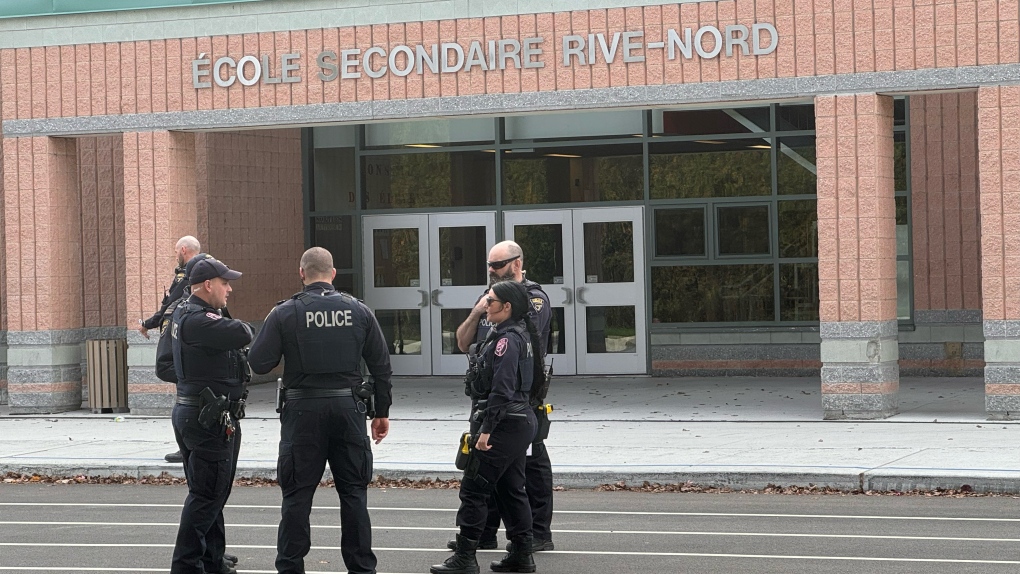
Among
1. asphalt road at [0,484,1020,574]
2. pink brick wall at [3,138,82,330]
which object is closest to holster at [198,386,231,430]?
asphalt road at [0,484,1020,574]

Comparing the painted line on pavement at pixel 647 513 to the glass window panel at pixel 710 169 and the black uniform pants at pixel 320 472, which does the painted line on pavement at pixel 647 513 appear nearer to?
the black uniform pants at pixel 320 472

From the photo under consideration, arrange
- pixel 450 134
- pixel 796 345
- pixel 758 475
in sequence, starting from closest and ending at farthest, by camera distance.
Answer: pixel 758 475 < pixel 796 345 < pixel 450 134

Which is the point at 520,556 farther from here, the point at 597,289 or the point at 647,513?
the point at 597,289

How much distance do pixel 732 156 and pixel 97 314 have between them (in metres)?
8.97

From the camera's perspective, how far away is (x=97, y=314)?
19.6 metres

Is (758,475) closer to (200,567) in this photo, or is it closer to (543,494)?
(543,494)

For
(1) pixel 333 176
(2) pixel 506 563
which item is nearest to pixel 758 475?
(2) pixel 506 563

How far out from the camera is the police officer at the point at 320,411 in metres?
7.88

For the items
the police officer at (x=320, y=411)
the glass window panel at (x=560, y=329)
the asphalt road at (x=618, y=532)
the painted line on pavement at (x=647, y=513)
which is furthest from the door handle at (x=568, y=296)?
the police officer at (x=320, y=411)

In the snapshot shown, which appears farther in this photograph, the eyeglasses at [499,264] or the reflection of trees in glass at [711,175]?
the reflection of trees in glass at [711,175]

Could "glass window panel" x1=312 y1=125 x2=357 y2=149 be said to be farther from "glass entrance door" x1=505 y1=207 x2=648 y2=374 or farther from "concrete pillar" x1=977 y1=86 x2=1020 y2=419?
"concrete pillar" x1=977 y1=86 x2=1020 y2=419

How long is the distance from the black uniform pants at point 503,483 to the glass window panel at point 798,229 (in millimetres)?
12454

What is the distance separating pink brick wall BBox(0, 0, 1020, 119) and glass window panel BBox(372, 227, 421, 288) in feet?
17.5

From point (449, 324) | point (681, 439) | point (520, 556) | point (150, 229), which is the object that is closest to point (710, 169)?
point (449, 324)
